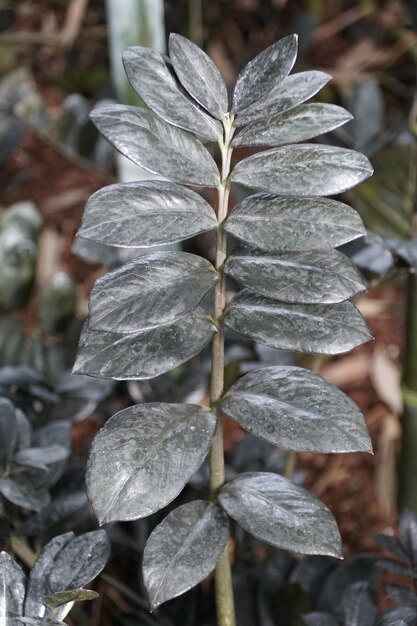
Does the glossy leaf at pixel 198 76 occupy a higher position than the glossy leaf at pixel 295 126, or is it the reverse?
the glossy leaf at pixel 198 76

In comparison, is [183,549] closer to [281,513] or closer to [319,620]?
[281,513]

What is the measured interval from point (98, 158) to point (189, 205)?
637 millimetres

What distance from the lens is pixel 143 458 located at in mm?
504

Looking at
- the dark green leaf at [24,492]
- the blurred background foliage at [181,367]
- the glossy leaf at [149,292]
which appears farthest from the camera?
the blurred background foliage at [181,367]

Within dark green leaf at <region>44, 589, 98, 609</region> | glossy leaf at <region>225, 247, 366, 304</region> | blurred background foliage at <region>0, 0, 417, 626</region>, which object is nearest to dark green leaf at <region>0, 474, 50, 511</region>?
blurred background foliage at <region>0, 0, 417, 626</region>

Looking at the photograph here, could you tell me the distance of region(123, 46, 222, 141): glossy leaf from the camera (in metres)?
0.53

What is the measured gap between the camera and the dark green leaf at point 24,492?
0.63 meters

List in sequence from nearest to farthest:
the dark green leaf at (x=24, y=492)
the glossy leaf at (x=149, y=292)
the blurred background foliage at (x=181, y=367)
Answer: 1. the glossy leaf at (x=149, y=292)
2. the dark green leaf at (x=24, y=492)
3. the blurred background foliage at (x=181, y=367)

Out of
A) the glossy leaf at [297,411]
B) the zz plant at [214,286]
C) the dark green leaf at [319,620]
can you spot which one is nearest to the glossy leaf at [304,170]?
the zz plant at [214,286]

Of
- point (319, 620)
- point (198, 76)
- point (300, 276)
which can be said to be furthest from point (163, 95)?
point (319, 620)

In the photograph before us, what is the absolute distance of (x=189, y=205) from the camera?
0.52 m

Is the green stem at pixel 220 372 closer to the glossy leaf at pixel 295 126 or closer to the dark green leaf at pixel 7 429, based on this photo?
the glossy leaf at pixel 295 126

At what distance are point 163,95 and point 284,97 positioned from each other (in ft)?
0.23

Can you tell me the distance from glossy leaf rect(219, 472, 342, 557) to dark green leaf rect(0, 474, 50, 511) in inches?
5.5
